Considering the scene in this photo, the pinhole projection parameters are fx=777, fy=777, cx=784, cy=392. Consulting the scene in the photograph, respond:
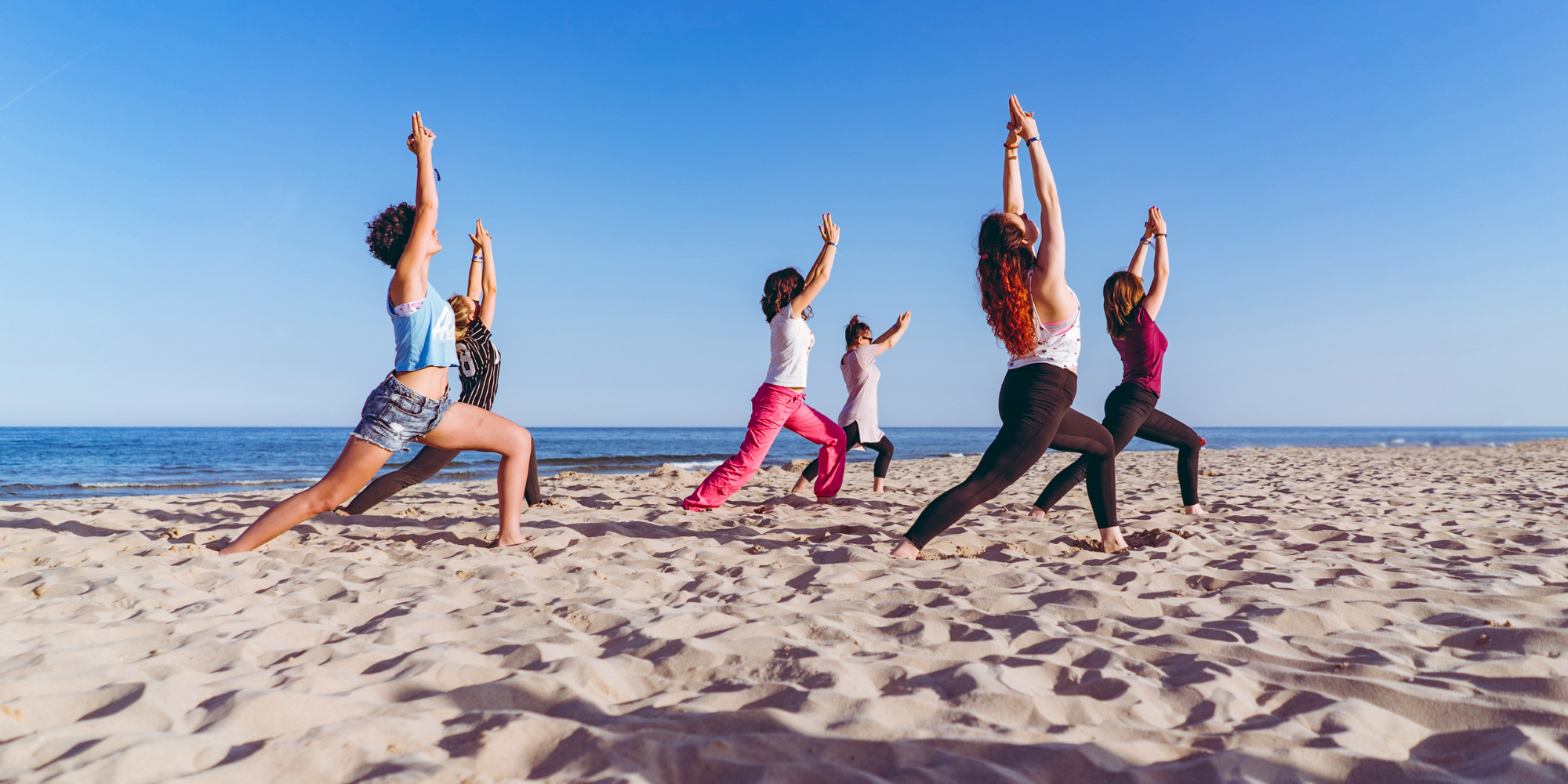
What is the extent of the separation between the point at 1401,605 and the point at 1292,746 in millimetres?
1657

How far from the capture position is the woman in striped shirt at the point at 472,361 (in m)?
4.97

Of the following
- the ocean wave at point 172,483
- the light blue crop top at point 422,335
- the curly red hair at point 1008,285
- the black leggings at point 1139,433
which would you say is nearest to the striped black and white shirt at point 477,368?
the light blue crop top at point 422,335

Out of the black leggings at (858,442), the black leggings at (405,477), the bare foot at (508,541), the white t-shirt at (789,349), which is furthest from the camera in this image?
the black leggings at (858,442)

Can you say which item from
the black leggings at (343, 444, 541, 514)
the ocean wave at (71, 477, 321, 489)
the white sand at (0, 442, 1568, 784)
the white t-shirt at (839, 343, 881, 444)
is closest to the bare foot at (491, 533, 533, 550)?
the white sand at (0, 442, 1568, 784)

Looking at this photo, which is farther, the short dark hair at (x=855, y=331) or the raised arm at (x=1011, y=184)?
the short dark hair at (x=855, y=331)

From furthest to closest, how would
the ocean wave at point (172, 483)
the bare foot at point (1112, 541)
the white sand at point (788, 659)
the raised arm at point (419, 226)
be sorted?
the ocean wave at point (172, 483), the bare foot at point (1112, 541), the raised arm at point (419, 226), the white sand at point (788, 659)

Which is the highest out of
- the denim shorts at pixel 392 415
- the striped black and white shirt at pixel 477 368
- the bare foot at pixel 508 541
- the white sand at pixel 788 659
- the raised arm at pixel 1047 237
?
the raised arm at pixel 1047 237

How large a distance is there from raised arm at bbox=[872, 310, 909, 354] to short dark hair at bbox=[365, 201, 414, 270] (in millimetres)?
4012

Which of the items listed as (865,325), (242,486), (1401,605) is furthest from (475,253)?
(242,486)

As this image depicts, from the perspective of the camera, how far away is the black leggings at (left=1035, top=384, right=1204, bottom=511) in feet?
16.2

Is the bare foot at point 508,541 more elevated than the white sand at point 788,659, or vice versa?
the bare foot at point 508,541

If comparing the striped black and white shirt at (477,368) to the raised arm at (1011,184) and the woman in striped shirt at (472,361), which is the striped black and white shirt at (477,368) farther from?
the raised arm at (1011,184)

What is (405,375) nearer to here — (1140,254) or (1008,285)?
(1008,285)

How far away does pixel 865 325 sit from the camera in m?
7.00
